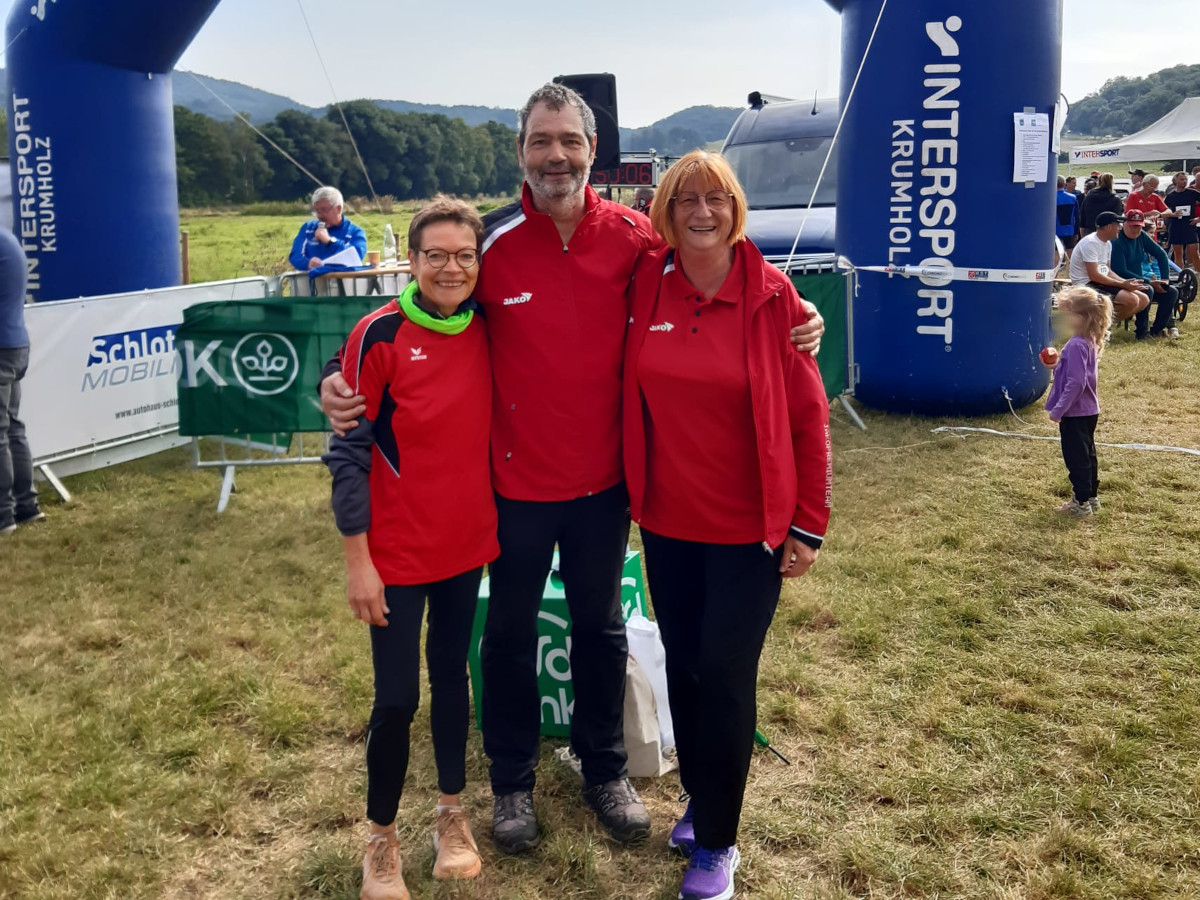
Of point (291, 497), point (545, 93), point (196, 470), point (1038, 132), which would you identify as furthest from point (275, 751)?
point (1038, 132)

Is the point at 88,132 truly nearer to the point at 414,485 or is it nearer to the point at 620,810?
the point at 414,485

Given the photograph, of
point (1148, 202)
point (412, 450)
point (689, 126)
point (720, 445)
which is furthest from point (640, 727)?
point (689, 126)

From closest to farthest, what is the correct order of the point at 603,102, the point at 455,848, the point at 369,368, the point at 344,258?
the point at 369,368 → the point at 455,848 → the point at 603,102 → the point at 344,258

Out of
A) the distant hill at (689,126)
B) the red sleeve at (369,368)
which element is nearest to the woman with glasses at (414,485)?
the red sleeve at (369,368)

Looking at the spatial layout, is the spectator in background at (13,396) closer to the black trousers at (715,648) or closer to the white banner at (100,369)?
the white banner at (100,369)

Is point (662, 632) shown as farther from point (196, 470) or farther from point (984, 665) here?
point (196, 470)

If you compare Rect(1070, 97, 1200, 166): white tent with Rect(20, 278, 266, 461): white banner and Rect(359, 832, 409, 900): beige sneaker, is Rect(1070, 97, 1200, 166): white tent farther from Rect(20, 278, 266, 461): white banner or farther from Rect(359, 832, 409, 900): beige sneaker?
Rect(359, 832, 409, 900): beige sneaker

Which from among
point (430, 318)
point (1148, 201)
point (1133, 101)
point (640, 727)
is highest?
point (1133, 101)

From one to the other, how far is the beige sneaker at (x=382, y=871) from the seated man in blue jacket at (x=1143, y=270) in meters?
11.2

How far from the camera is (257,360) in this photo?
6066 mm

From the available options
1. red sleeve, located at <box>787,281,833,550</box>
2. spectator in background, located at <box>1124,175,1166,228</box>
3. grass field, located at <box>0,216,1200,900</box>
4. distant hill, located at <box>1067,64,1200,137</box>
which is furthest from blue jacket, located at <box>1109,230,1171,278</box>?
distant hill, located at <box>1067,64,1200,137</box>

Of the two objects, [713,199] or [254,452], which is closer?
[713,199]

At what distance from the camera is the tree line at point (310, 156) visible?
44.9 m

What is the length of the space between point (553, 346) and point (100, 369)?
535 centimetres
